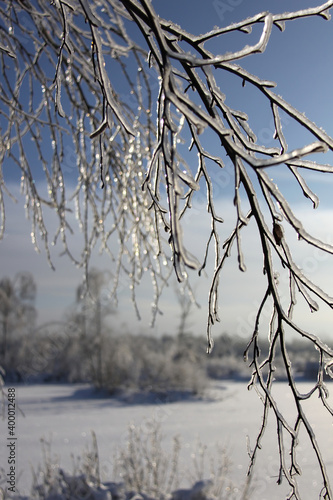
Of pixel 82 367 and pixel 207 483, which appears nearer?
pixel 207 483

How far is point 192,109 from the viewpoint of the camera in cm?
62

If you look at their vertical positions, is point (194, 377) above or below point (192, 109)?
below

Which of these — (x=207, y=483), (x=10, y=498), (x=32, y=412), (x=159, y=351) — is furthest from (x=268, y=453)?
(x=159, y=351)

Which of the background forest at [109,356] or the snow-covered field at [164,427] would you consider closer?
the snow-covered field at [164,427]

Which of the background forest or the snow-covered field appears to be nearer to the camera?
the snow-covered field

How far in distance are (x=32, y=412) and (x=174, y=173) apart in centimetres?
1047

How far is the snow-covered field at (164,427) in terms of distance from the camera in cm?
524

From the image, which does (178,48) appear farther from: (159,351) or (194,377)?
(159,351)

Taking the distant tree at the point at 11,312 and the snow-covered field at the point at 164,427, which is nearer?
the snow-covered field at the point at 164,427

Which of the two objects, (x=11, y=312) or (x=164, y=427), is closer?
(x=164, y=427)

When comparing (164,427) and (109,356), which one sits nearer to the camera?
(164,427)

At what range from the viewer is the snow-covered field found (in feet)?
17.2

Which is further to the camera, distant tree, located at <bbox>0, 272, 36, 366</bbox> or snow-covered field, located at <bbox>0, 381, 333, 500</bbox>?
distant tree, located at <bbox>0, 272, 36, 366</bbox>

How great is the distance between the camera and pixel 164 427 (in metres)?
8.34
